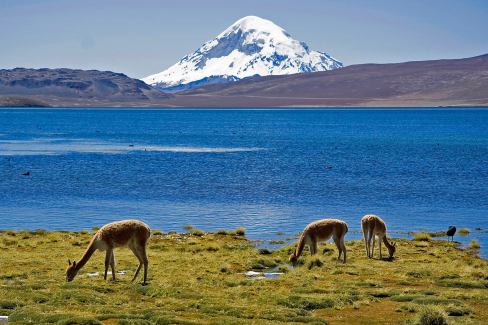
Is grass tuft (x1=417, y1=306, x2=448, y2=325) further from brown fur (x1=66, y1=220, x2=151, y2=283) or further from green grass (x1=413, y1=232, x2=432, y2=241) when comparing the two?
green grass (x1=413, y1=232, x2=432, y2=241)

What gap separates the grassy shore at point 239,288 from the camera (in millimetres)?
14891

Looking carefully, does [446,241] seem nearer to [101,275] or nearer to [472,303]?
[472,303]

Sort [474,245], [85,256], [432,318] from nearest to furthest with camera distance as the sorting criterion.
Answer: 1. [432,318]
2. [85,256]
3. [474,245]

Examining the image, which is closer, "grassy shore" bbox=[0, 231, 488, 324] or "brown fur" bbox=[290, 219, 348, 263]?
"grassy shore" bbox=[0, 231, 488, 324]

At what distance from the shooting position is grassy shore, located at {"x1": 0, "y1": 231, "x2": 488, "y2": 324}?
14891 mm

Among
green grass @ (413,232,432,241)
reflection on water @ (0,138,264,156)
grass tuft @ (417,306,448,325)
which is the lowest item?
green grass @ (413,232,432,241)

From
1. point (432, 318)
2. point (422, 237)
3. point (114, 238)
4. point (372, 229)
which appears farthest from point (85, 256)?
point (422, 237)

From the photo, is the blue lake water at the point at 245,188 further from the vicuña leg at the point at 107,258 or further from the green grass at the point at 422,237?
the vicuña leg at the point at 107,258

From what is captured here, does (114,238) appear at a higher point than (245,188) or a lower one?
higher

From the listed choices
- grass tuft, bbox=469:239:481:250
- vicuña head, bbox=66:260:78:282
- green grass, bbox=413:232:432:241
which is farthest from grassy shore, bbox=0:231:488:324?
green grass, bbox=413:232:432:241

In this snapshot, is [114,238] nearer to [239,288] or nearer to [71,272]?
[71,272]

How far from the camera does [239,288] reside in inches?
708

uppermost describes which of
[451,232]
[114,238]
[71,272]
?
[114,238]

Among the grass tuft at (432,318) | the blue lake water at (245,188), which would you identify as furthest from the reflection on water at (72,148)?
the grass tuft at (432,318)
